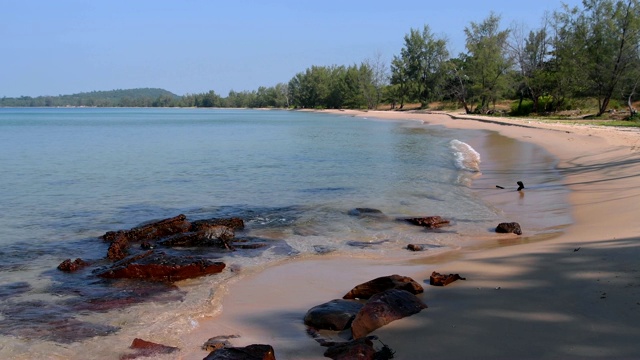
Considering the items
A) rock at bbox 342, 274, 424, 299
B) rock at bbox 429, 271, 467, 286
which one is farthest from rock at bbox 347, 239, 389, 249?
rock at bbox 342, 274, 424, 299

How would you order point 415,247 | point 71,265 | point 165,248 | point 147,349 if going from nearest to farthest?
point 147,349, point 71,265, point 415,247, point 165,248

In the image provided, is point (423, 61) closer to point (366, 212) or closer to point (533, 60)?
point (533, 60)

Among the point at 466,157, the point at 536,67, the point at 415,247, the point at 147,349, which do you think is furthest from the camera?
the point at 536,67

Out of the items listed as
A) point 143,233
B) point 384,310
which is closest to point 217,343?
point 384,310

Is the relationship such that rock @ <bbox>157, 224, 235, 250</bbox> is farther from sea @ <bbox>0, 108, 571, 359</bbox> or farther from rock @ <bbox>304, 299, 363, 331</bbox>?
rock @ <bbox>304, 299, 363, 331</bbox>

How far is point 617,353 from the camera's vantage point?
138 inches

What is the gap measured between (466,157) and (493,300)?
16863 mm

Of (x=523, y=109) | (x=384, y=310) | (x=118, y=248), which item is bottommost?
(x=118, y=248)

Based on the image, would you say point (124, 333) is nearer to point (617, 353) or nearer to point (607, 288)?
point (617, 353)

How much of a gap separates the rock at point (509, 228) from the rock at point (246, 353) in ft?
18.8

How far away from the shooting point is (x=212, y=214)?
11.2 m

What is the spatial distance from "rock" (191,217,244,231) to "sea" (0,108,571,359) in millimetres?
226

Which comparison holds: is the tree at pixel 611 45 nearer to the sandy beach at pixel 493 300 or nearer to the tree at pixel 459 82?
the tree at pixel 459 82

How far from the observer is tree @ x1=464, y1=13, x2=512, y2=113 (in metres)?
58.5
